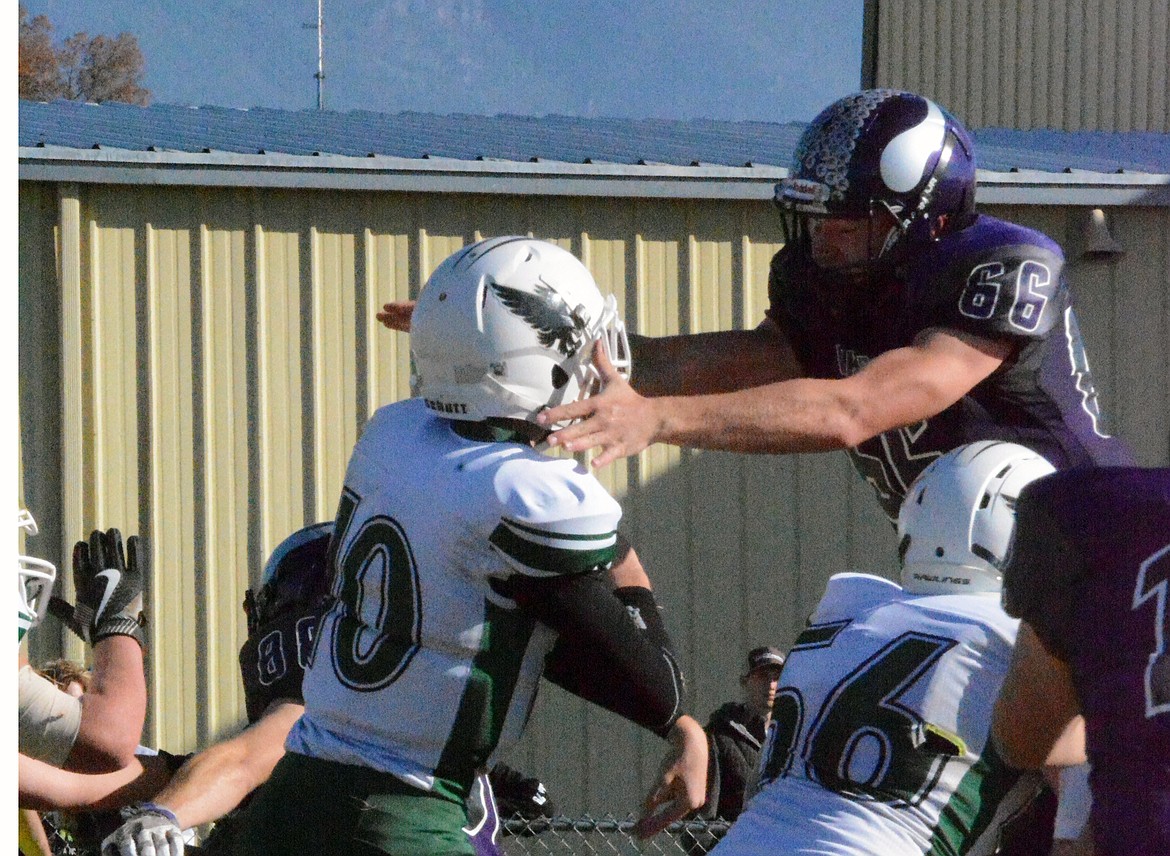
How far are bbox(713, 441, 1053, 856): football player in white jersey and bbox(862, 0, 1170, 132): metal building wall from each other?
35.2 feet

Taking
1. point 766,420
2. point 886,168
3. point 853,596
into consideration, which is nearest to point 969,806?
point 853,596

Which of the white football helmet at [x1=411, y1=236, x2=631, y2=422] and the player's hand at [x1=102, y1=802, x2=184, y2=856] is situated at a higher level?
the white football helmet at [x1=411, y1=236, x2=631, y2=422]

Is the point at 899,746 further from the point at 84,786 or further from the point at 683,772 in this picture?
the point at 84,786

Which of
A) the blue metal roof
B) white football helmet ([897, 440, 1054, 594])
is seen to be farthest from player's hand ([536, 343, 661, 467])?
the blue metal roof

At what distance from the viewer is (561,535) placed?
2441 mm

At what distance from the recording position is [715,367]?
390 cm

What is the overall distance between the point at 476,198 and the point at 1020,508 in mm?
5681

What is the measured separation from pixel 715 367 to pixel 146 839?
1.73 meters

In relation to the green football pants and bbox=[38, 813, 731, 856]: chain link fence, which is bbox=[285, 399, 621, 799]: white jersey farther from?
bbox=[38, 813, 731, 856]: chain link fence

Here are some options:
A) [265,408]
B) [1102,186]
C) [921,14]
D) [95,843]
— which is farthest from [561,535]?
[921,14]

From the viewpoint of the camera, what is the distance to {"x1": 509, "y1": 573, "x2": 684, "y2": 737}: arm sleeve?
2.50 metres

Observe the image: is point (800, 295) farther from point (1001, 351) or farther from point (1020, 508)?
point (1020, 508)

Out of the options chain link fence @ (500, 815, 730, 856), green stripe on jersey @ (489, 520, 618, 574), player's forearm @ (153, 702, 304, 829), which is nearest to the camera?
green stripe on jersey @ (489, 520, 618, 574)

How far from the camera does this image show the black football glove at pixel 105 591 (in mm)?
3705
